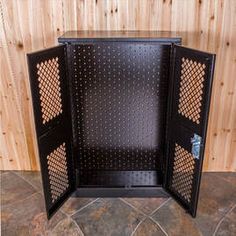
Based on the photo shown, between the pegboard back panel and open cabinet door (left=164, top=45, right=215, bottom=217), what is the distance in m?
0.11

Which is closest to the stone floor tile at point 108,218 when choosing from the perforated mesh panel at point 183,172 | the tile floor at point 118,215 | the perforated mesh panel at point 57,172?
the tile floor at point 118,215

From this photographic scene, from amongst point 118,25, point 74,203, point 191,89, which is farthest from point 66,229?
point 118,25

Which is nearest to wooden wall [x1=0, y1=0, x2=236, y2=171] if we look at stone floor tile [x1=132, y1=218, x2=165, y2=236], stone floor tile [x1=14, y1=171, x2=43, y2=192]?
stone floor tile [x1=14, y1=171, x2=43, y2=192]

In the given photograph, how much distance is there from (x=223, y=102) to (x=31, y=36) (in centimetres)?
166

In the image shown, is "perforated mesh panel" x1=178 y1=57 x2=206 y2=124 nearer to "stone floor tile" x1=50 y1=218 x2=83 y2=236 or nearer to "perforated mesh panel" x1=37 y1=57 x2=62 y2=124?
"perforated mesh panel" x1=37 y1=57 x2=62 y2=124

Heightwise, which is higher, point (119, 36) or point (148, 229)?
point (119, 36)

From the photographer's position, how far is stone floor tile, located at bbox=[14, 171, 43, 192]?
→ 99.7 inches

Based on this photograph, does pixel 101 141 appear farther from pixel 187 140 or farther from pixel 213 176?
pixel 213 176

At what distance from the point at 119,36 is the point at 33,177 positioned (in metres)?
1.52

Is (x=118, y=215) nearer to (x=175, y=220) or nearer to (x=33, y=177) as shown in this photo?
(x=175, y=220)

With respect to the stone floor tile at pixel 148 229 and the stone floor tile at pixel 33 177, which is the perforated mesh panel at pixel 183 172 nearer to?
the stone floor tile at pixel 148 229

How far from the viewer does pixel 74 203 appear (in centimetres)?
229

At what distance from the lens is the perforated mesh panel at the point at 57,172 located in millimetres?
2074

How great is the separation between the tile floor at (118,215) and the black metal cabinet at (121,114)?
90 mm
